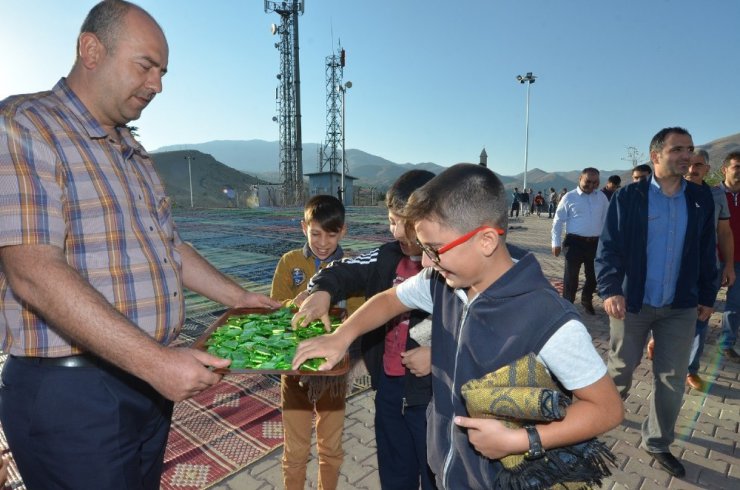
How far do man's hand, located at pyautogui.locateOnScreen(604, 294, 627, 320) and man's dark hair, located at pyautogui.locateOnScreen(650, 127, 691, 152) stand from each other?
1.31 m

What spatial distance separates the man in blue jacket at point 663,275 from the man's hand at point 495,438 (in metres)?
2.71

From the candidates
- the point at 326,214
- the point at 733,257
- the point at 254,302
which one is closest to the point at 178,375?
the point at 254,302

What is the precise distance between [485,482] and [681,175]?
3.23 metres

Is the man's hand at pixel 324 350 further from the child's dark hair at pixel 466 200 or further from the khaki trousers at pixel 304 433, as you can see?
the khaki trousers at pixel 304 433

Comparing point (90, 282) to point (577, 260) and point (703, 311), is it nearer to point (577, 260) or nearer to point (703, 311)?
point (703, 311)

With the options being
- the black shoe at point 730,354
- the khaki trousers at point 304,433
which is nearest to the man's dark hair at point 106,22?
the khaki trousers at point 304,433

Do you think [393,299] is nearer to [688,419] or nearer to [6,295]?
[6,295]

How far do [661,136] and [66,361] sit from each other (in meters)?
4.39

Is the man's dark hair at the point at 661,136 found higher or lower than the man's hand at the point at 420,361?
higher

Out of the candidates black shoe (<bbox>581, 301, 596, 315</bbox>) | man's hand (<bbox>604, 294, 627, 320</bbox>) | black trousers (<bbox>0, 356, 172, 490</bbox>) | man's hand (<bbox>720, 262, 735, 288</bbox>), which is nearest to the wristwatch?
black trousers (<bbox>0, 356, 172, 490</bbox>)

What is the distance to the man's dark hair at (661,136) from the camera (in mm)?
3488

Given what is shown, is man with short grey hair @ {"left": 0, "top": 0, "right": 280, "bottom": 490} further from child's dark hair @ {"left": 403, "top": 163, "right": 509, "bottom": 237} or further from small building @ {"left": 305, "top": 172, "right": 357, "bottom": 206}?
small building @ {"left": 305, "top": 172, "right": 357, "bottom": 206}

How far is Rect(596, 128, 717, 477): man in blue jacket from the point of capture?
3.48 meters

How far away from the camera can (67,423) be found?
1771 millimetres
